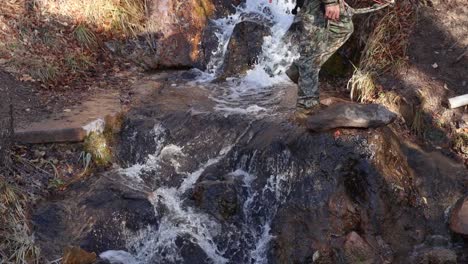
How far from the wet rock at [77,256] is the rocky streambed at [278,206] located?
5.1 inches

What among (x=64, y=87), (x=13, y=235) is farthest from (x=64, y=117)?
(x=13, y=235)

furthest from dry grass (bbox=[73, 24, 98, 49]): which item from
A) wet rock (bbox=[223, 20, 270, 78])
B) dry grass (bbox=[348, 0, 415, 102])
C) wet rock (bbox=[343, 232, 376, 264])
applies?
wet rock (bbox=[343, 232, 376, 264])

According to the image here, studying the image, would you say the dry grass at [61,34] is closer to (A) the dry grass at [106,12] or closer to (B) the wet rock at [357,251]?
(A) the dry grass at [106,12]

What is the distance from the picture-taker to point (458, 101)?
6254mm

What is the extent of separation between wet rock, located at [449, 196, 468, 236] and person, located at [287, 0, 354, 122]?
6.26 feet

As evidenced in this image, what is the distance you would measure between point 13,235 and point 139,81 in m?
3.67

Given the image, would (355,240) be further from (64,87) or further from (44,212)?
(64,87)

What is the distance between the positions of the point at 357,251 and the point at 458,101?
8.07ft

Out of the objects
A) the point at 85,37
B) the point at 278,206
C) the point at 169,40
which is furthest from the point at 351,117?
the point at 85,37

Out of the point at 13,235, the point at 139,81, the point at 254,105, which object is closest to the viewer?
the point at 13,235

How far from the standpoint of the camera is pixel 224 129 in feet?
21.3

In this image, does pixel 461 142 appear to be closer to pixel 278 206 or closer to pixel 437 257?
pixel 437 257

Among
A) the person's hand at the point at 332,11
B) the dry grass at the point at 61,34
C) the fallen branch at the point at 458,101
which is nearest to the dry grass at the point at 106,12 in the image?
the dry grass at the point at 61,34

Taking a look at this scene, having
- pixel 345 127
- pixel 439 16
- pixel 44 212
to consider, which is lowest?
pixel 44 212
